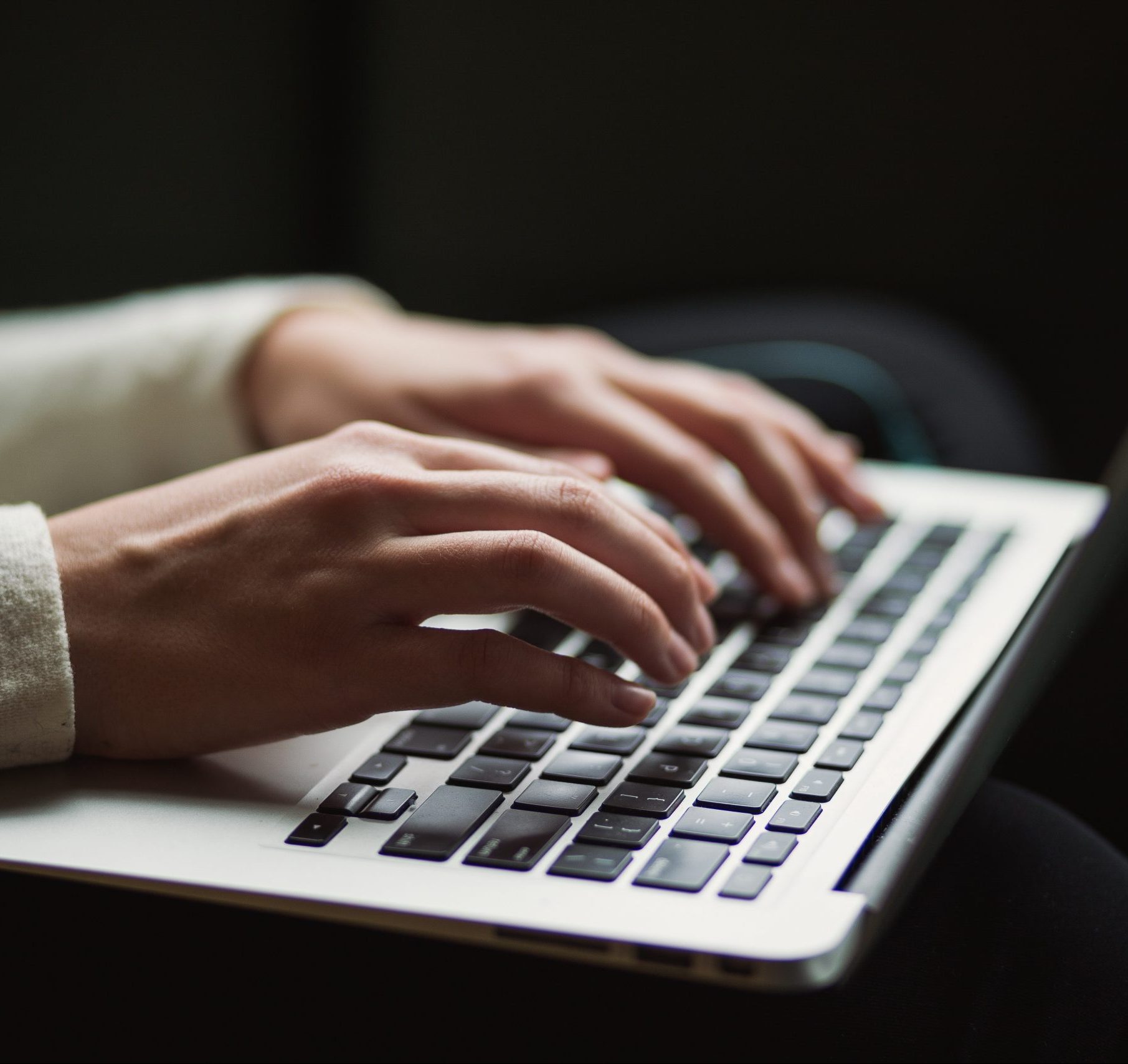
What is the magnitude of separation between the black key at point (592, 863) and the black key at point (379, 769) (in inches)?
3.7

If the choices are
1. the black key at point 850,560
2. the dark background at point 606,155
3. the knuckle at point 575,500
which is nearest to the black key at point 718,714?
the knuckle at point 575,500

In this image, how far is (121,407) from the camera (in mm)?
845

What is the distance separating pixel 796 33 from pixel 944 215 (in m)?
0.34


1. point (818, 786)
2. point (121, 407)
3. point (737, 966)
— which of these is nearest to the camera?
point (737, 966)

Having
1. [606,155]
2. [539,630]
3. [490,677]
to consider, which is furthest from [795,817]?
[606,155]

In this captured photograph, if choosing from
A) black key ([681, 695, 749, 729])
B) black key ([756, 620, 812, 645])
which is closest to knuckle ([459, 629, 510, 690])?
black key ([681, 695, 749, 729])

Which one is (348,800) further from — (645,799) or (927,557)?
(927,557)

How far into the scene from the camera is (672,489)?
70 centimetres

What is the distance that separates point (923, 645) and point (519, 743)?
0.22 meters

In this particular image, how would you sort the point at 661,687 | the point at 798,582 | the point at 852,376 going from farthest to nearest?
1. the point at 852,376
2. the point at 798,582
3. the point at 661,687

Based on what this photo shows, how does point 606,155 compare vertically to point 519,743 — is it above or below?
above

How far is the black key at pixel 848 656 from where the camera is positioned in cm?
58

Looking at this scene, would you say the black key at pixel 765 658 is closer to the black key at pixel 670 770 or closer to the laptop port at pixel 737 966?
the black key at pixel 670 770

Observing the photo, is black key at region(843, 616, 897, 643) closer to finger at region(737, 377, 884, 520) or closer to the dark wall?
finger at region(737, 377, 884, 520)
